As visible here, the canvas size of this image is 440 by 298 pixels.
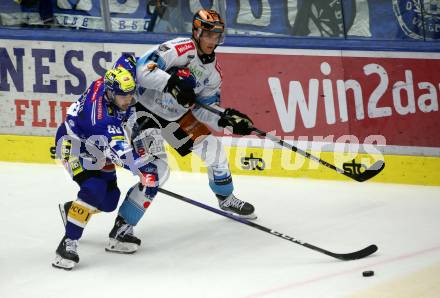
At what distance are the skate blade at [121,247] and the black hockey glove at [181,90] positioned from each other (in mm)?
929

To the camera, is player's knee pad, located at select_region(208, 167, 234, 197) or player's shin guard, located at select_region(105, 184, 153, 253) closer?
player's shin guard, located at select_region(105, 184, 153, 253)

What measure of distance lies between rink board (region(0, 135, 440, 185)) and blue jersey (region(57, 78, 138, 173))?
7.15ft

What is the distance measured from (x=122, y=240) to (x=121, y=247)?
45 millimetres

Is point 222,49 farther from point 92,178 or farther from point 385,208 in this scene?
point 92,178

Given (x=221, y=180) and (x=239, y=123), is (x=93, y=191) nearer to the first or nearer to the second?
(x=239, y=123)

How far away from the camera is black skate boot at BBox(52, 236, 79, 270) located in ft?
17.9

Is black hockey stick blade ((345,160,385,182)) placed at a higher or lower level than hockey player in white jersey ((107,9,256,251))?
lower

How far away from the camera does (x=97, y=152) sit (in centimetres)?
559

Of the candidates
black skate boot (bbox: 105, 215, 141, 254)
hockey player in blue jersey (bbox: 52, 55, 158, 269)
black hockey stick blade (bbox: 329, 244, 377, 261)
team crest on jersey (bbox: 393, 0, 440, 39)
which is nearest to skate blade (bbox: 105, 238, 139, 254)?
black skate boot (bbox: 105, 215, 141, 254)

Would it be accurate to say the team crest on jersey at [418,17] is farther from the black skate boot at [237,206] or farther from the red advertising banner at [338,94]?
the black skate boot at [237,206]

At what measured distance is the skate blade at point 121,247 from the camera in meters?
5.84

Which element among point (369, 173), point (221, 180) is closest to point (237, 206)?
point (221, 180)

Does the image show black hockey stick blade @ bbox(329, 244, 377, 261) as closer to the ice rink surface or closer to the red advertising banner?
the ice rink surface

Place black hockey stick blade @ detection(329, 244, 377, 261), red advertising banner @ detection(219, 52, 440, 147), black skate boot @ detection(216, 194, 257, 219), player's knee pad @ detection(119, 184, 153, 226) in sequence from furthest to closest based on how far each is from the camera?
red advertising banner @ detection(219, 52, 440, 147), black skate boot @ detection(216, 194, 257, 219), player's knee pad @ detection(119, 184, 153, 226), black hockey stick blade @ detection(329, 244, 377, 261)
